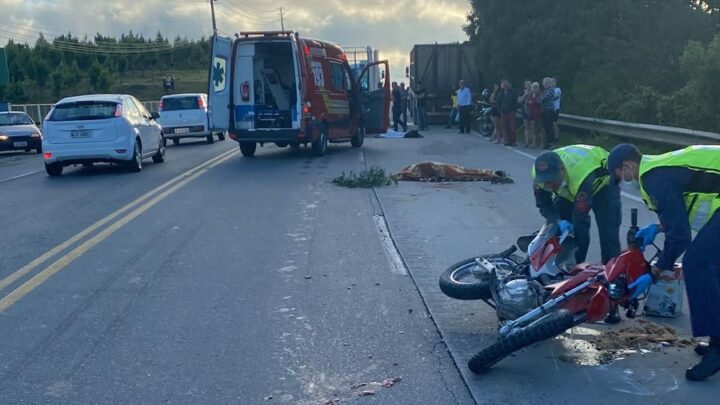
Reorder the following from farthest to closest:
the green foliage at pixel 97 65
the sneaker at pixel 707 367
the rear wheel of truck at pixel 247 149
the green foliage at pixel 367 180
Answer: the green foliage at pixel 97 65 < the rear wheel of truck at pixel 247 149 < the green foliage at pixel 367 180 < the sneaker at pixel 707 367

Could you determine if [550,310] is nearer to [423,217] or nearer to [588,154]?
[588,154]

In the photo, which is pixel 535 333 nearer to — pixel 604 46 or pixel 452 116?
pixel 604 46

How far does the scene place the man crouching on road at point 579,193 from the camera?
20.9ft

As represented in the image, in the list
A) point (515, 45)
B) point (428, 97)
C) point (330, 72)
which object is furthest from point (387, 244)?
point (428, 97)

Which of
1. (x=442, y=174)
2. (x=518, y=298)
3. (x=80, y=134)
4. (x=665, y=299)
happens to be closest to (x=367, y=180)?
(x=442, y=174)

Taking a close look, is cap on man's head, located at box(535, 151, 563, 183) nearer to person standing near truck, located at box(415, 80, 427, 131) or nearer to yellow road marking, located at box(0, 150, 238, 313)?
yellow road marking, located at box(0, 150, 238, 313)

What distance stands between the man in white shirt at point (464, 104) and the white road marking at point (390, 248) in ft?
55.9

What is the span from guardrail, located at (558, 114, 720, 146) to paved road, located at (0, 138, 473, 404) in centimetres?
624

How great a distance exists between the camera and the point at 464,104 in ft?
95.9

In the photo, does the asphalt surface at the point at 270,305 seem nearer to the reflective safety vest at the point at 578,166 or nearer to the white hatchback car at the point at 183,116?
the reflective safety vest at the point at 578,166

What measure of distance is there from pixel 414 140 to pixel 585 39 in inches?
243

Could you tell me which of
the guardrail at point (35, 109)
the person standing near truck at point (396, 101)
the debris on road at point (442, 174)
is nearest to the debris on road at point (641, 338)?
the debris on road at point (442, 174)

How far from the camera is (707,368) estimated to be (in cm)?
534

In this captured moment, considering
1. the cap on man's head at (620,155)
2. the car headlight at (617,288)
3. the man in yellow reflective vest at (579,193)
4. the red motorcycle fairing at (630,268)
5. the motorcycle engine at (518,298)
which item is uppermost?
the cap on man's head at (620,155)
